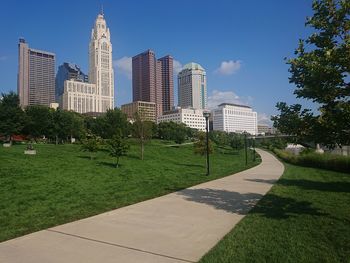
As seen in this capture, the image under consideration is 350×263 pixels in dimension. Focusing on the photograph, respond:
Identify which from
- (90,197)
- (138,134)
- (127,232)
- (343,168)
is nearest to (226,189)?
(90,197)

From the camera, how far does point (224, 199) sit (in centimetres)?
1115

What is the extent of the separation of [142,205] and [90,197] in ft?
6.63

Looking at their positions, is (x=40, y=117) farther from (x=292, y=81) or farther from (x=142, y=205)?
Result: (x=292, y=81)

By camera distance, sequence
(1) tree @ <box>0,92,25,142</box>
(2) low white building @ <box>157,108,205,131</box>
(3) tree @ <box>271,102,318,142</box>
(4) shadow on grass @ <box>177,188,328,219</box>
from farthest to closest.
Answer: (2) low white building @ <box>157,108,205,131</box> < (1) tree @ <box>0,92,25,142</box> < (4) shadow on grass @ <box>177,188,328,219</box> < (3) tree @ <box>271,102,318,142</box>

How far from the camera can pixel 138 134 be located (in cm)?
3519

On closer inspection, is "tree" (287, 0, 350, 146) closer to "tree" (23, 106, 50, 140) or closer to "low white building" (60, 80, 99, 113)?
"tree" (23, 106, 50, 140)

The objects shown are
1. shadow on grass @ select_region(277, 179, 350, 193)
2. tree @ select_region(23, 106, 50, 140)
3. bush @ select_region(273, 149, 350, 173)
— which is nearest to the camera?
shadow on grass @ select_region(277, 179, 350, 193)

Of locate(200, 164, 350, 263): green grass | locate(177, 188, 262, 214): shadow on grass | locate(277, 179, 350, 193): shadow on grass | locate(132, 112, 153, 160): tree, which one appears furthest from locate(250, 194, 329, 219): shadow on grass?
locate(132, 112, 153, 160): tree

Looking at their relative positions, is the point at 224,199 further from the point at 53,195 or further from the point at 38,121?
the point at 38,121

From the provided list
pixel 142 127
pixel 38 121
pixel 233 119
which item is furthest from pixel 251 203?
pixel 233 119

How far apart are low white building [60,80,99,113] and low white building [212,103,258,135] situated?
67261 millimetres

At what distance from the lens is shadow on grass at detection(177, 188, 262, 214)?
9.67 meters

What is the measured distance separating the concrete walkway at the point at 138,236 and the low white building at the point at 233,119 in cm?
16345

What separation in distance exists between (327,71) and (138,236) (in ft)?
15.9
